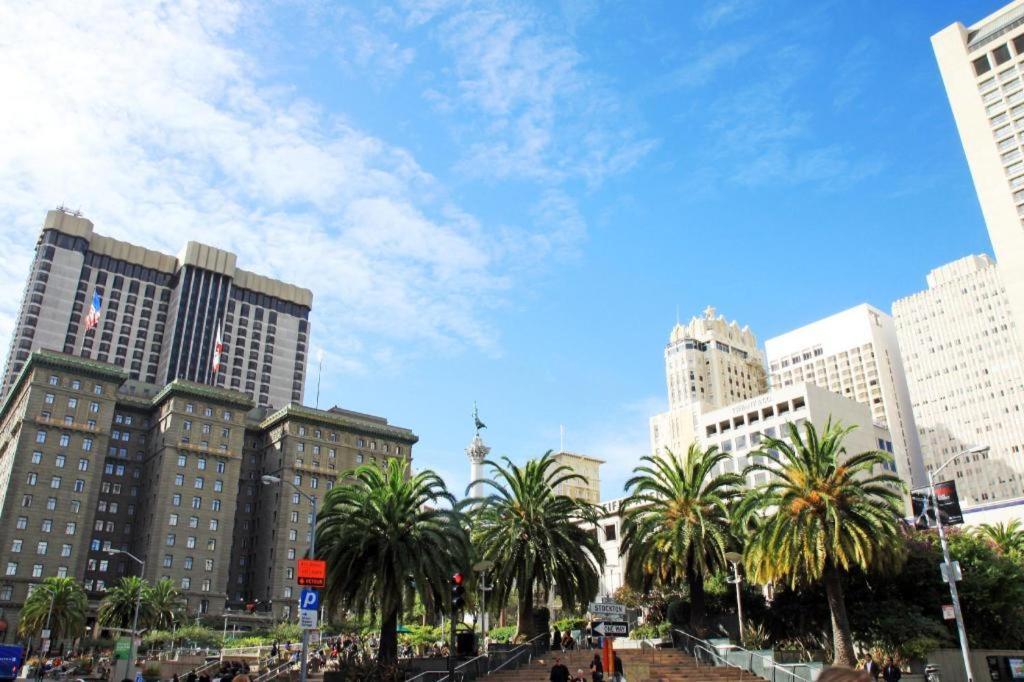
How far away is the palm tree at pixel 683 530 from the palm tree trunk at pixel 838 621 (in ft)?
20.1

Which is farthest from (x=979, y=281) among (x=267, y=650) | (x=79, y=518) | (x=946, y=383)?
(x=79, y=518)

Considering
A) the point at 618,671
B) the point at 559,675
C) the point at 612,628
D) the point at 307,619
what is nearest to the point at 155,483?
the point at 618,671

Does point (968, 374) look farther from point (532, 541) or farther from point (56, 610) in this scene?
point (56, 610)

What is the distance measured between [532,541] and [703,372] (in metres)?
136

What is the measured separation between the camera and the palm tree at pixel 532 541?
45.2 metres

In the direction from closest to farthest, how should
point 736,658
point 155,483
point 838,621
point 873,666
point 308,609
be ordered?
point 308,609
point 736,658
point 838,621
point 873,666
point 155,483

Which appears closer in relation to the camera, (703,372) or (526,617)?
(526,617)

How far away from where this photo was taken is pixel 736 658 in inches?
1474

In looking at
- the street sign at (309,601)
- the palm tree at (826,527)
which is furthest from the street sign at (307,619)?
the palm tree at (826,527)

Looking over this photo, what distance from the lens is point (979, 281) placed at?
149750 millimetres

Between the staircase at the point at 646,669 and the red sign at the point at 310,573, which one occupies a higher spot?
the red sign at the point at 310,573

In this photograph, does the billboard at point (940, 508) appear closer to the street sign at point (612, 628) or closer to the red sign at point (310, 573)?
the street sign at point (612, 628)

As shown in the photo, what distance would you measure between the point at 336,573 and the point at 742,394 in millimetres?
150116

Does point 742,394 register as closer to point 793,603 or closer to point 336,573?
point 793,603
